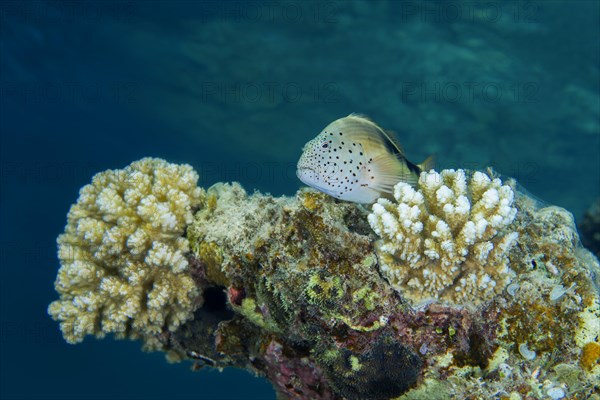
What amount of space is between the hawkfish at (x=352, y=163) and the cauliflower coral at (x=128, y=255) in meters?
1.54

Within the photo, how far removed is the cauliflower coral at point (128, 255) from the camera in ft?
12.8

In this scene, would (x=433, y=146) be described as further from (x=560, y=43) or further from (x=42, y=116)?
(x=42, y=116)

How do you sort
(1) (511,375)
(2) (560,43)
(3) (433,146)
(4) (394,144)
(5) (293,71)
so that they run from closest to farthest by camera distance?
1. (1) (511,375)
2. (4) (394,144)
3. (2) (560,43)
4. (5) (293,71)
5. (3) (433,146)

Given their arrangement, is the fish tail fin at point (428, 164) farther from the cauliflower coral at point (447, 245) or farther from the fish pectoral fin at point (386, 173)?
the cauliflower coral at point (447, 245)

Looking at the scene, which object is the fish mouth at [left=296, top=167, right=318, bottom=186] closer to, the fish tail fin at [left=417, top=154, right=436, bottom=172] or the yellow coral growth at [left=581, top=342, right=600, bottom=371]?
the fish tail fin at [left=417, top=154, right=436, bottom=172]

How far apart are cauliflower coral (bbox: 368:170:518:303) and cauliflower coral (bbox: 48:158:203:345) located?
2019 millimetres

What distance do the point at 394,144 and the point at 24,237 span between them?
6459cm

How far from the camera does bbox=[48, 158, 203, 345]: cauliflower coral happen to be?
390cm

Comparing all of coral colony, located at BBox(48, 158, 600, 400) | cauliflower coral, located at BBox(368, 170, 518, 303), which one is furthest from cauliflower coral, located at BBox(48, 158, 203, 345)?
cauliflower coral, located at BBox(368, 170, 518, 303)

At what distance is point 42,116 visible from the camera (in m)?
34.5

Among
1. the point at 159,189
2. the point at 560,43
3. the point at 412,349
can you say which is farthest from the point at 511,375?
the point at 560,43

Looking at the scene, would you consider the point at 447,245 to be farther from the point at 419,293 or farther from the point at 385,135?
the point at 385,135

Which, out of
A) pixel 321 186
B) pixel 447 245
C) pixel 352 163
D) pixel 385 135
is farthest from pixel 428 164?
pixel 321 186

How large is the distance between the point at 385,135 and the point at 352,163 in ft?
1.45
